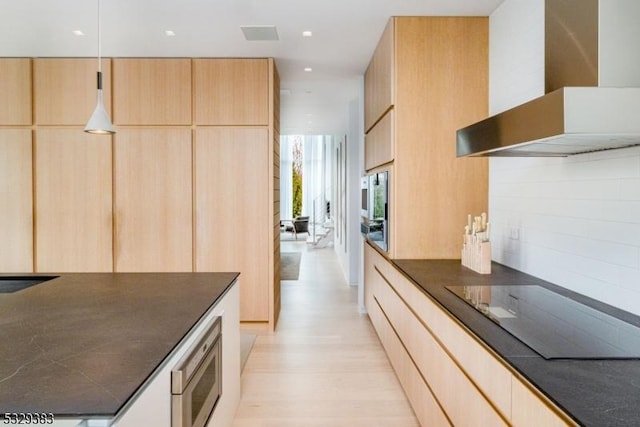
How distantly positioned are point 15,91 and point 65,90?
1.67 feet

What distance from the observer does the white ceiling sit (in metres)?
3.12

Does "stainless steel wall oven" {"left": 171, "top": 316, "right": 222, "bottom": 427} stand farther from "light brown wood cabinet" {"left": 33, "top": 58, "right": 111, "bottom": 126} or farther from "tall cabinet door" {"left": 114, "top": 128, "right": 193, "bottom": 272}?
"light brown wood cabinet" {"left": 33, "top": 58, "right": 111, "bottom": 126}

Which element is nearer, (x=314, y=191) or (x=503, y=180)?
(x=503, y=180)

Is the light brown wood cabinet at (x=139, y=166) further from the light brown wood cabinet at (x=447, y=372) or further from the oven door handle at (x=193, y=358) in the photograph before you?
the oven door handle at (x=193, y=358)

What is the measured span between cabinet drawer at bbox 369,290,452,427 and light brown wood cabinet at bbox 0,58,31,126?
416cm

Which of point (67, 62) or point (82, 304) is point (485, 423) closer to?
point (82, 304)

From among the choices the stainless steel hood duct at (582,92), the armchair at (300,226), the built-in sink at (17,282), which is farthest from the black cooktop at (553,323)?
the armchair at (300,226)

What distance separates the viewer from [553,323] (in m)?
1.71

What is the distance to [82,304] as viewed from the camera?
6.38ft

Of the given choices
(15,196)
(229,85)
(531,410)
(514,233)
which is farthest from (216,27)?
(531,410)

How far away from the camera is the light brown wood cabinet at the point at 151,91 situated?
14.1 feet

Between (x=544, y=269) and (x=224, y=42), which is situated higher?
(x=224, y=42)

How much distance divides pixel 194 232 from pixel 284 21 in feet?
7.48

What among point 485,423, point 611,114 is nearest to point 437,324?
point 485,423
